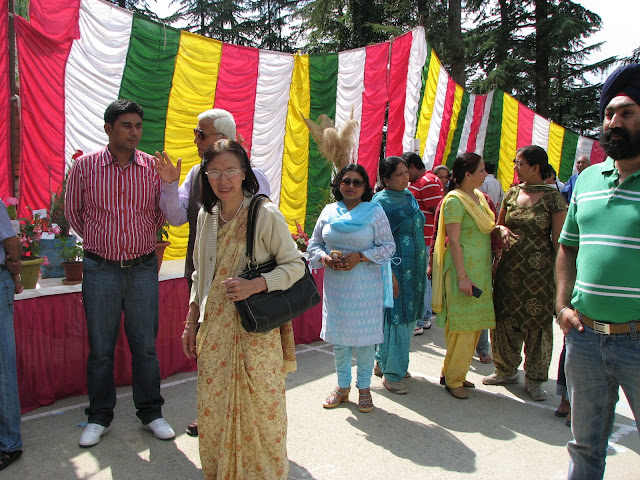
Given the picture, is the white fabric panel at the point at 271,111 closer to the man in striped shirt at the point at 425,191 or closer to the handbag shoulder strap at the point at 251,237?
the man in striped shirt at the point at 425,191

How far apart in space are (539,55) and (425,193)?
55.8ft

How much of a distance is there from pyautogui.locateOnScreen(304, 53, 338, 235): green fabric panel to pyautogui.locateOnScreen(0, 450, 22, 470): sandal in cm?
523

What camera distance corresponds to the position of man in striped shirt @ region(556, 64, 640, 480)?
1900mm

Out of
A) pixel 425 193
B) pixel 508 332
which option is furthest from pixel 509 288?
pixel 425 193

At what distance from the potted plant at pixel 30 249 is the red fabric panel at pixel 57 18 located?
2.17m

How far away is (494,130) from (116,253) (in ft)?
39.7

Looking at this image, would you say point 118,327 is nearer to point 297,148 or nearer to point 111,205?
point 111,205

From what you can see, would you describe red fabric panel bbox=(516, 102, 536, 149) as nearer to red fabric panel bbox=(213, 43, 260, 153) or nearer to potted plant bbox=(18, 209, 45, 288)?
red fabric panel bbox=(213, 43, 260, 153)

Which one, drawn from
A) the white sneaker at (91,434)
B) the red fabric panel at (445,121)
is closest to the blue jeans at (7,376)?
the white sneaker at (91,434)

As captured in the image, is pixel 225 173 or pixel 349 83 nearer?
pixel 225 173

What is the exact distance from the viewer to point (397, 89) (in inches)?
320

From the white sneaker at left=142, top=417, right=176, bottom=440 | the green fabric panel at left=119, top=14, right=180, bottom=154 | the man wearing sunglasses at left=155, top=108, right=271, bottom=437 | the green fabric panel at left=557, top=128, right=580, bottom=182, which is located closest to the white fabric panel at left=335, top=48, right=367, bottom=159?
the green fabric panel at left=119, top=14, right=180, bottom=154

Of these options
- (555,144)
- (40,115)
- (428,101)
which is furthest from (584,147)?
(40,115)

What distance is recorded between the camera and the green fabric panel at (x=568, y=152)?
51.1 feet
